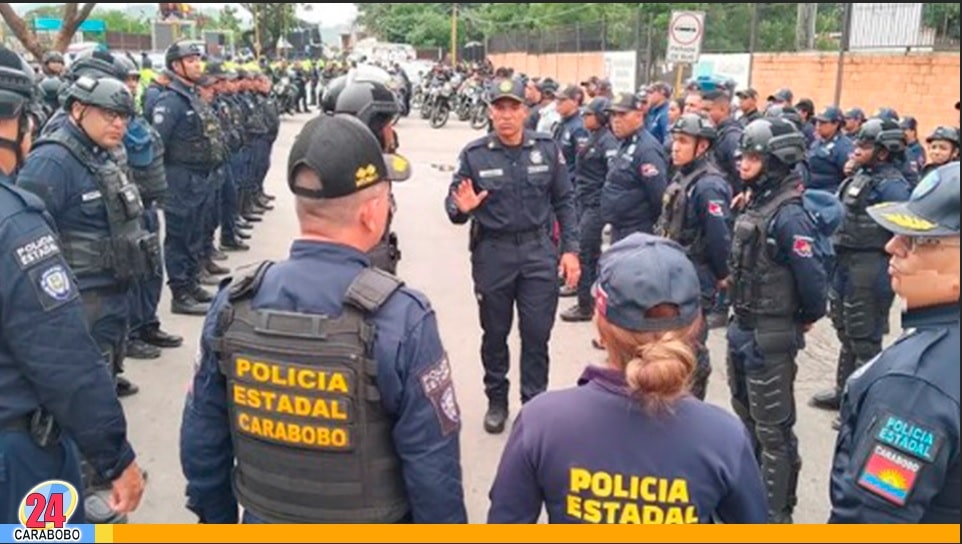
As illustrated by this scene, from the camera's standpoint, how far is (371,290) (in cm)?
200

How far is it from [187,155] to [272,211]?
4790 mm

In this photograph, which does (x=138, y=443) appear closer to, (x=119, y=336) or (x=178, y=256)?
(x=119, y=336)

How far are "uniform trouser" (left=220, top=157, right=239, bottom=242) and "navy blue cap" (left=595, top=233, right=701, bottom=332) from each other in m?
7.41

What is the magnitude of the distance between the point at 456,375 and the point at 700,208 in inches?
83.6

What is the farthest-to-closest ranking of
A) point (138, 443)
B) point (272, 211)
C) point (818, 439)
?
point (272, 211) → point (818, 439) → point (138, 443)

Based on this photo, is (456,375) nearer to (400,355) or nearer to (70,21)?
(400,355)

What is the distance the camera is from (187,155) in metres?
6.89

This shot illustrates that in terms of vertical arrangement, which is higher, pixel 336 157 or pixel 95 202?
pixel 336 157

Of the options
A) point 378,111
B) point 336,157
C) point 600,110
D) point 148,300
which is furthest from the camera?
point 600,110

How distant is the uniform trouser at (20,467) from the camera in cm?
239

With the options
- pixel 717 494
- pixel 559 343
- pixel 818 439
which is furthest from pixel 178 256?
pixel 717 494

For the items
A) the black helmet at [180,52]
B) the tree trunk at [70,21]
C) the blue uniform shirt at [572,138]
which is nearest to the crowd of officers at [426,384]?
the black helmet at [180,52]

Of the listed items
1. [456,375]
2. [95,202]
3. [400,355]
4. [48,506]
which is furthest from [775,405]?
[95,202]

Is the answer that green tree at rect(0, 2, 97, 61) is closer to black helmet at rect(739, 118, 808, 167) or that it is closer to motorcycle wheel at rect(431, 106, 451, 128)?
motorcycle wheel at rect(431, 106, 451, 128)
